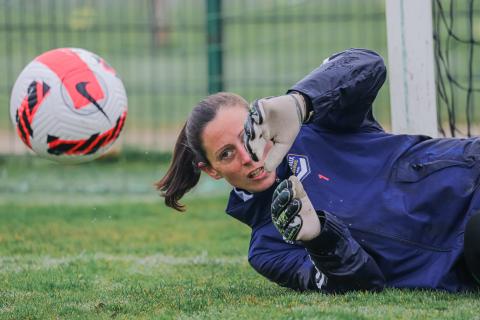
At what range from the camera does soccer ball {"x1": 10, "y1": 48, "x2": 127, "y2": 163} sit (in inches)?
198

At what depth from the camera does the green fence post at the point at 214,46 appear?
8922 mm

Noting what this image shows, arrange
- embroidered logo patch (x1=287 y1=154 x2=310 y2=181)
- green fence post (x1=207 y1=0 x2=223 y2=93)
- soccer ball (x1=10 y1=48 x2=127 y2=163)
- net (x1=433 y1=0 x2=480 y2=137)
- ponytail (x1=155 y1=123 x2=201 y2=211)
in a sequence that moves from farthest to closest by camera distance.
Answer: green fence post (x1=207 y1=0 x2=223 y2=93) → net (x1=433 y1=0 x2=480 y2=137) → soccer ball (x1=10 y1=48 x2=127 y2=163) → ponytail (x1=155 y1=123 x2=201 y2=211) → embroidered logo patch (x1=287 y1=154 x2=310 y2=181)

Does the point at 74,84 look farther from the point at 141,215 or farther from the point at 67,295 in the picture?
the point at 141,215

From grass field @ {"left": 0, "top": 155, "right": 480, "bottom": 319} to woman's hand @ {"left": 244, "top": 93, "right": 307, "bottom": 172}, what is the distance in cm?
63

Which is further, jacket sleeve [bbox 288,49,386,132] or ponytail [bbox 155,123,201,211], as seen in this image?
ponytail [bbox 155,123,201,211]

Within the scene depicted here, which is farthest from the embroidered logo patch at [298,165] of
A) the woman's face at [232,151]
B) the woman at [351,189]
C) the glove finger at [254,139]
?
the glove finger at [254,139]

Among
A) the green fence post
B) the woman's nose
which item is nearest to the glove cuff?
the woman's nose

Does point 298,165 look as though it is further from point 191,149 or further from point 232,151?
point 191,149

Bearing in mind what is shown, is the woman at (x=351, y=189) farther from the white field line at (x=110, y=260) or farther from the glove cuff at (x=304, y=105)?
the white field line at (x=110, y=260)

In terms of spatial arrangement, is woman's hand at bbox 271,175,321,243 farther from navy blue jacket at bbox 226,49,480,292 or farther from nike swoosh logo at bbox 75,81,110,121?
nike swoosh logo at bbox 75,81,110,121

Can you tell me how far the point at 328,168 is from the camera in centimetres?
409

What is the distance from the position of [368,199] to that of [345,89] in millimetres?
485

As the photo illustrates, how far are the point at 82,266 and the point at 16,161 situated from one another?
5.08m

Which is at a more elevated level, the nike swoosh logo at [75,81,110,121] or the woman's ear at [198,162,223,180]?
the nike swoosh logo at [75,81,110,121]
